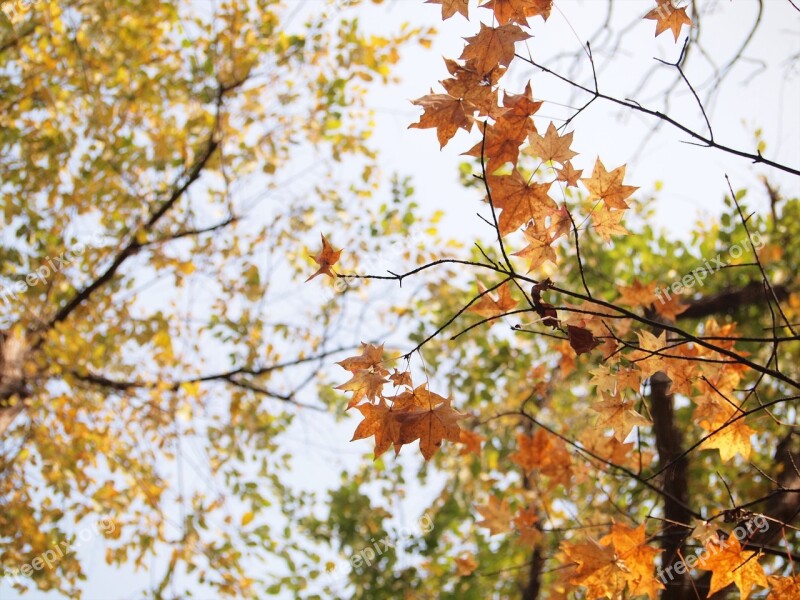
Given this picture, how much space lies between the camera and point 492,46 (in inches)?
51.4

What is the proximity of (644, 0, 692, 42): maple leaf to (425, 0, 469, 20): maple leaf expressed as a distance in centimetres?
47

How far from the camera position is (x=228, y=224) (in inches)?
178

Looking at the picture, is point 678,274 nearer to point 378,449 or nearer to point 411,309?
point 411,309

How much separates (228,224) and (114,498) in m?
2.04

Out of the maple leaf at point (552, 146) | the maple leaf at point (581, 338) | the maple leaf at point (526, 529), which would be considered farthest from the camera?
the maple leaf at point (526, 529)

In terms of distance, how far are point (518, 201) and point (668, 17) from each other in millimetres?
650

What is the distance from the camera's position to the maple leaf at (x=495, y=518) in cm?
226

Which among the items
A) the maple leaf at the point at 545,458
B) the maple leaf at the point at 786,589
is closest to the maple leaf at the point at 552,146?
the maple leaf at the point at 786,589

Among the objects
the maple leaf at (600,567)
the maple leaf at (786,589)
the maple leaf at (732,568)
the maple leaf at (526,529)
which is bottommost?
the maple leaf at (786,589)

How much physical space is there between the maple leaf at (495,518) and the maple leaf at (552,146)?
1430 millimetres

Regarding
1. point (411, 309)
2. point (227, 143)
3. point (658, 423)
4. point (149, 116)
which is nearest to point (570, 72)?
point (658, 423)

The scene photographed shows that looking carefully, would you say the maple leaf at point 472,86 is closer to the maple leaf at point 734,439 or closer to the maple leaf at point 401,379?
the maple leaf at point 401,379

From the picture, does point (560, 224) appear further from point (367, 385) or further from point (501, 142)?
point (367, 385)

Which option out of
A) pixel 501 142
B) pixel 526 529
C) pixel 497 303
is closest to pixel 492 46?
pixel 501 142
